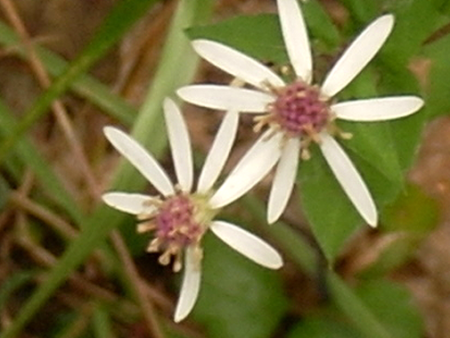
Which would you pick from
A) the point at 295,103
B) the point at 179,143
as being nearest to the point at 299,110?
the point at 295,103

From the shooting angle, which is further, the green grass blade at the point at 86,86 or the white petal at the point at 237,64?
the green grass blade at the point at 86,86

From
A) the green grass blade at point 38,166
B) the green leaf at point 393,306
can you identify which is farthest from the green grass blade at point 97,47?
the green leaf at point 393,306

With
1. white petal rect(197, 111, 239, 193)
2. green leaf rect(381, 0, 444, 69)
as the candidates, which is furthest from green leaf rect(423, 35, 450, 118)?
white petal rect(197, 111, 239, 193)

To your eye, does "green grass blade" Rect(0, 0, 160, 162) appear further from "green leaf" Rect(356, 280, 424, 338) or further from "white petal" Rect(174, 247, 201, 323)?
"green leaf" Rect(356, 280, 424, 338)

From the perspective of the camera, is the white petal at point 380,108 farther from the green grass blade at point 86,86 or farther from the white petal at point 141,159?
the green grass blade at point 86,86

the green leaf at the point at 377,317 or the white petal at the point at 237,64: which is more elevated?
the green leaf at the point at 377,317

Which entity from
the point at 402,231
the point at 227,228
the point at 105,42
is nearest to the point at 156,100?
the point at 105,42

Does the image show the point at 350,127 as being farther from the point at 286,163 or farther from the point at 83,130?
the point at 83,130
